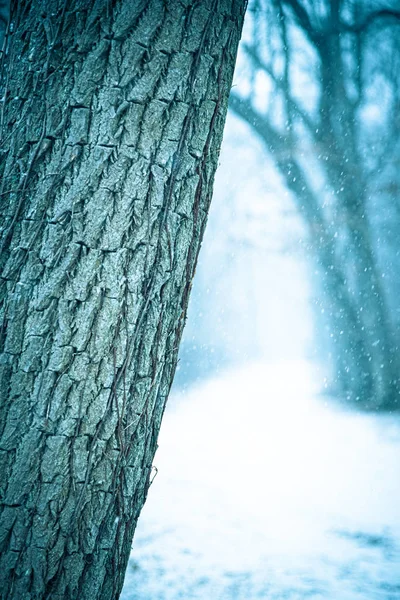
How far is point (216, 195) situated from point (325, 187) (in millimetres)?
1055

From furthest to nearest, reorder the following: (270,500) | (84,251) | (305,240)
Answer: (305,240)
(270,500)
(84,251)

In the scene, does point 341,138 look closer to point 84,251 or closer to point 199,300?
point 199,300

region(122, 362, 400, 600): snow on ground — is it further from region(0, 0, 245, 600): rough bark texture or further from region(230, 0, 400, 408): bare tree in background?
region(0, 0, 245, 600): rough bark texture

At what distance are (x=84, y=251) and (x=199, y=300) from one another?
4.37 m

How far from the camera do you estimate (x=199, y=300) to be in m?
5.20

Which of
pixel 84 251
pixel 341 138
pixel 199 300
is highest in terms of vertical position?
pixel 341 138

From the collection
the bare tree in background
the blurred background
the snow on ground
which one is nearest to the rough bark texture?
the snow on ground

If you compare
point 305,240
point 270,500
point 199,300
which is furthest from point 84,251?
point 199,300

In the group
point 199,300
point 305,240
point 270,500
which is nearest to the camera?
point 270,500

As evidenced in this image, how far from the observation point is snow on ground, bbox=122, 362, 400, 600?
227 cm

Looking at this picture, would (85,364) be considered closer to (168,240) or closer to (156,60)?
(168,240)

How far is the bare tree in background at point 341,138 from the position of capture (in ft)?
15.4

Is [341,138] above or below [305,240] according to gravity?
above

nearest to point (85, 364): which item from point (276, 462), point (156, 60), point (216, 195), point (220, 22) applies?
point (156, 60)
